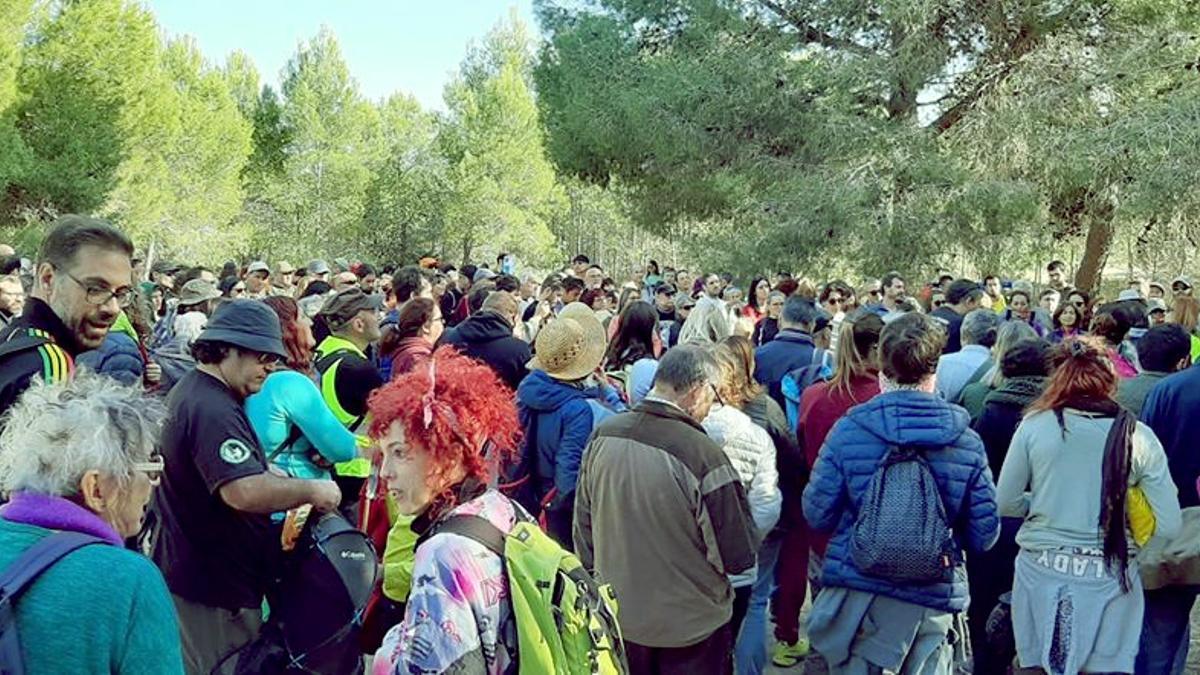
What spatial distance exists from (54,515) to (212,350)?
1.35 metres

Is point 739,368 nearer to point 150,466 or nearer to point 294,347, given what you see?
point 294,347

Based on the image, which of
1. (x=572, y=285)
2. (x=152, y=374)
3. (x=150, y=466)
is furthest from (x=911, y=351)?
(x=572, y=285)


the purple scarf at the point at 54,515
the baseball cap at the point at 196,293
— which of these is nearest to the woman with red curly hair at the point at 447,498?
the purple scarf at the point at 54,515

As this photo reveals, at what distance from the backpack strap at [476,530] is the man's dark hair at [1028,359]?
3.31 m

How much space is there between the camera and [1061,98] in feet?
42.8

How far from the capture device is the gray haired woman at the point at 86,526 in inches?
70.0

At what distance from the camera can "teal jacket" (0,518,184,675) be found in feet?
5.81

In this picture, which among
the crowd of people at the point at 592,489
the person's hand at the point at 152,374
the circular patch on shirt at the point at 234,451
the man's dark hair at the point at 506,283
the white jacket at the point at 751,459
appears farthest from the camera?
the man's dark hair at the point at 506,283

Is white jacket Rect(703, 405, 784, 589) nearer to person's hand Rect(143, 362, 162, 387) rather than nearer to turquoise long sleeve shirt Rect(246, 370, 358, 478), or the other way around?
turquoise long sleeve shirt Rect(246, 370, 358, 478)

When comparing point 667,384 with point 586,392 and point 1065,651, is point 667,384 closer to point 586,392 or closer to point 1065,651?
point 586,392

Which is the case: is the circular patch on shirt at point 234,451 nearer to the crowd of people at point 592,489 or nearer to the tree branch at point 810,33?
the crowd of people at point 592,489

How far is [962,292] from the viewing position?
27.9 ft

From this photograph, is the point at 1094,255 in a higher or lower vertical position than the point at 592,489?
higher

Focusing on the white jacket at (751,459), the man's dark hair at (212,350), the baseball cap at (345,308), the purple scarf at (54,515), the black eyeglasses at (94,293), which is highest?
the black eyeglasses at (94,293)
